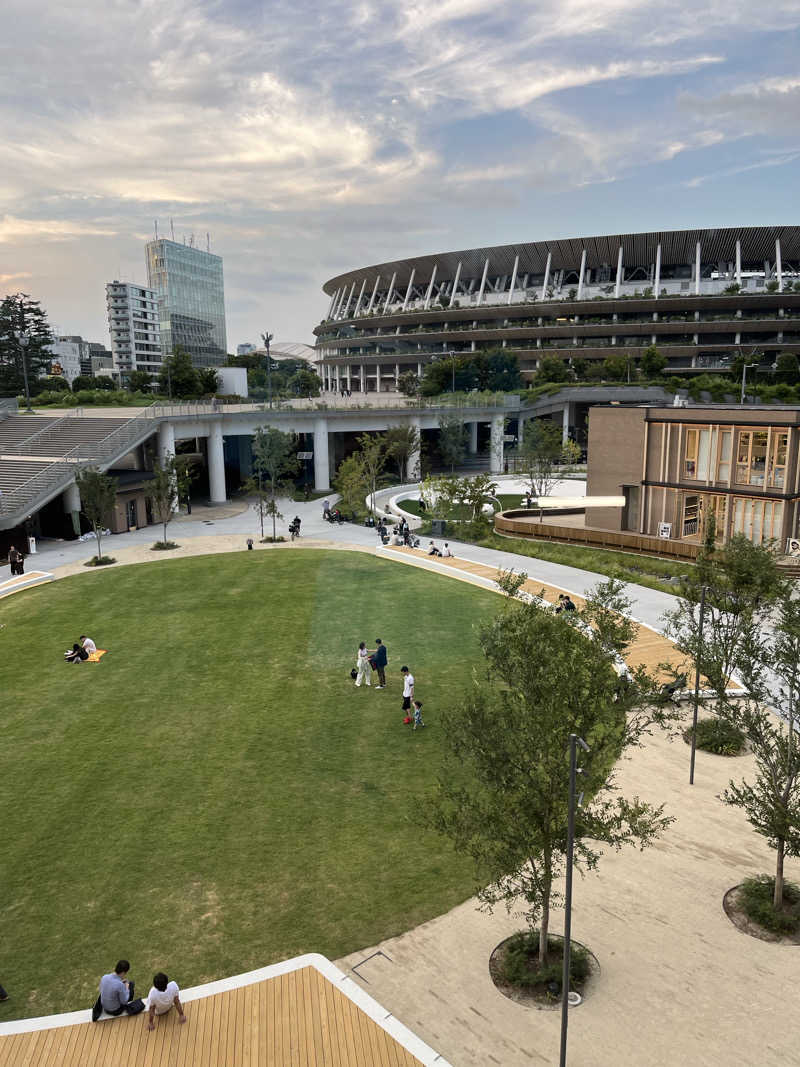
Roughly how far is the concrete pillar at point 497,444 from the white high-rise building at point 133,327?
117814 mm

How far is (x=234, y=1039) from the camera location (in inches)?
404

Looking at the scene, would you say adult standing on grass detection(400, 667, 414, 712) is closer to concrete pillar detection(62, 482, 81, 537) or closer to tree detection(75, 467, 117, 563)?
tree detection(75, 467, 117, 563)

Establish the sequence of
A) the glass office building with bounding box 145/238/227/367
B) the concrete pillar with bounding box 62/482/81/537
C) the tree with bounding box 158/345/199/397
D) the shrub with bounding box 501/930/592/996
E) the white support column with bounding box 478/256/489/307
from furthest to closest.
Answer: the glass office building with bounding box 145/238/227/367
the white support column with bounding box 478/256/489/307
the tree with bounding box 158/345/199/397
the concrete pillar with bounding box 62/482/81/537
the shrub with bounding box 501/930/592/996

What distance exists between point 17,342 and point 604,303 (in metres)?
72.8

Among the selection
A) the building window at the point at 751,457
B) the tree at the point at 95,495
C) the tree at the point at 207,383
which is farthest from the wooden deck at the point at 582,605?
the tree at the point at 207,383

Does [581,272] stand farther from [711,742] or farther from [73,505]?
[711,742]

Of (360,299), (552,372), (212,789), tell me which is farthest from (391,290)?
(212,789)

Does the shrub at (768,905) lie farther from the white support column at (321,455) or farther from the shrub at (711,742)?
the white support column at (321,455)

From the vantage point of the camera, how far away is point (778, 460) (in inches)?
1345

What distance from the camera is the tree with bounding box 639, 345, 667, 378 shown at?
91062mm

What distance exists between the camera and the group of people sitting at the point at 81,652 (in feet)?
81.5

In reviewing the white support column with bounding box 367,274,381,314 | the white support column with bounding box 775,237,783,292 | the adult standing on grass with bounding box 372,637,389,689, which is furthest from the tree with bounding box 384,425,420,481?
the white support column with bounding box 367,274,381,314

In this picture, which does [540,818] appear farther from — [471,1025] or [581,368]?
[581,368]

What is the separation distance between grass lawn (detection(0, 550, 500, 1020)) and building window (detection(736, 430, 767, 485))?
14726 millimetres
